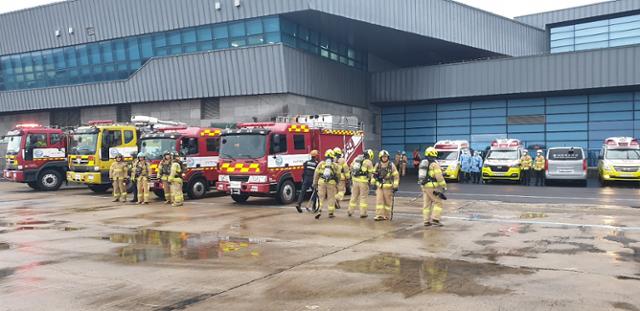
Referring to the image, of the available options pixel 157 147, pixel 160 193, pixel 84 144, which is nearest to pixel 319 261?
pixel 157 147

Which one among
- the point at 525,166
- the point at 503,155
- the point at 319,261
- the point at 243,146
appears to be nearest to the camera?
the point at 319,261

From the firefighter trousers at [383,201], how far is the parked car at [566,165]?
13391mm

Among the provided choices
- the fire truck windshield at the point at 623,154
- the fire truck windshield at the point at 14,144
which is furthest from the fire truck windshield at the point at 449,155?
the fire truck windshield at the point at 14,144

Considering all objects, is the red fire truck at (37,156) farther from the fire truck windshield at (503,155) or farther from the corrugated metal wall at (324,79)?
the fire truck windshield at (503,155)

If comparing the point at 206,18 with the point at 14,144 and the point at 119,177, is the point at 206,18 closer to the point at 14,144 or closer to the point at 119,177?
the point at 14,144

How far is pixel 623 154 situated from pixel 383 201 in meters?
15.0

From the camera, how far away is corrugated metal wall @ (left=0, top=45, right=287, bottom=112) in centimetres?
2612

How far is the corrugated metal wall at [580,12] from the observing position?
39.3 meters

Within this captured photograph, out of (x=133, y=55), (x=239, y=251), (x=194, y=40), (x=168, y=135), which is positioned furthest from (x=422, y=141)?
(x=239, y=251)

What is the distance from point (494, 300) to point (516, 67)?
90.0ft

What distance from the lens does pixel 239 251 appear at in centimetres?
855

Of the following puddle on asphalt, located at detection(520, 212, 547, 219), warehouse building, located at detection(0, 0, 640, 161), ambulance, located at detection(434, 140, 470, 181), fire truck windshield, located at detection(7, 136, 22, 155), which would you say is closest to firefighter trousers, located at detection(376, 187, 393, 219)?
puddle on asphalt, located at detection(520, 212, 547, 219)

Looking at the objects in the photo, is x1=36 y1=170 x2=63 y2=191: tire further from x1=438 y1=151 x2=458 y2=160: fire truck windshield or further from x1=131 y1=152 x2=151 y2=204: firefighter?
x1=438 y1=151 x2=458 y2=160: fire truck windshield

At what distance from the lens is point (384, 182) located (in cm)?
Answer: 1190
